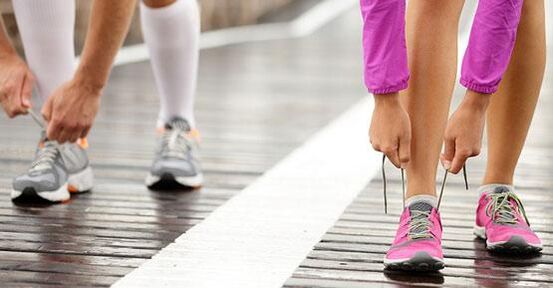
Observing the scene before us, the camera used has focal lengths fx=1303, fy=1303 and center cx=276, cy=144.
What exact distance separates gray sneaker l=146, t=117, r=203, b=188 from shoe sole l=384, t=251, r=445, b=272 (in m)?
0.99

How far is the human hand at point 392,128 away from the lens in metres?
A: 2.24

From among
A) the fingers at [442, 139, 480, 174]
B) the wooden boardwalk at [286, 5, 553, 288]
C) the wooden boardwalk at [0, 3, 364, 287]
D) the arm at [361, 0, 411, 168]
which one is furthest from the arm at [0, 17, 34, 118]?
the fingers at [442, 139, 480, 174]

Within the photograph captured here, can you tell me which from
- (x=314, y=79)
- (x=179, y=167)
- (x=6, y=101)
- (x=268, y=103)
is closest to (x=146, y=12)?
(x=179, y=167)

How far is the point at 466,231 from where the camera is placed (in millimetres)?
2711

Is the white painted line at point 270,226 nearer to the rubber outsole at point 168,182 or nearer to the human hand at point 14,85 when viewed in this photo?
the rubber outsole at point 168,182

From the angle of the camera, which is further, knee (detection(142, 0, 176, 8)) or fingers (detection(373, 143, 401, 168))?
knee (detection(142, 0, 176, 8))

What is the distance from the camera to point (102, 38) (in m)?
2.75

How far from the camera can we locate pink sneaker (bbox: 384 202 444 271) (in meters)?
2.28

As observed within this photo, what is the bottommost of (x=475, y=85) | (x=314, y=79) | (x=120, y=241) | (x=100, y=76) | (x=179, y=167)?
(x=314, y=79)

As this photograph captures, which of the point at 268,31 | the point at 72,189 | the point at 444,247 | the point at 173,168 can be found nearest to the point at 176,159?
the point at 173,168

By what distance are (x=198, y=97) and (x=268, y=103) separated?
0.34 meters

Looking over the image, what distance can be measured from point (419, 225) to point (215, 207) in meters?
0.73

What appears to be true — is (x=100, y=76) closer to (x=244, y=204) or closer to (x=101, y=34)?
(x=101, y=34)

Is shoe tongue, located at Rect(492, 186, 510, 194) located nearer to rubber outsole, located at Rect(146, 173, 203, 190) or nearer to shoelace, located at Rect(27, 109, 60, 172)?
rubber outsole, located at Rect(146, 173, 203, 190)
